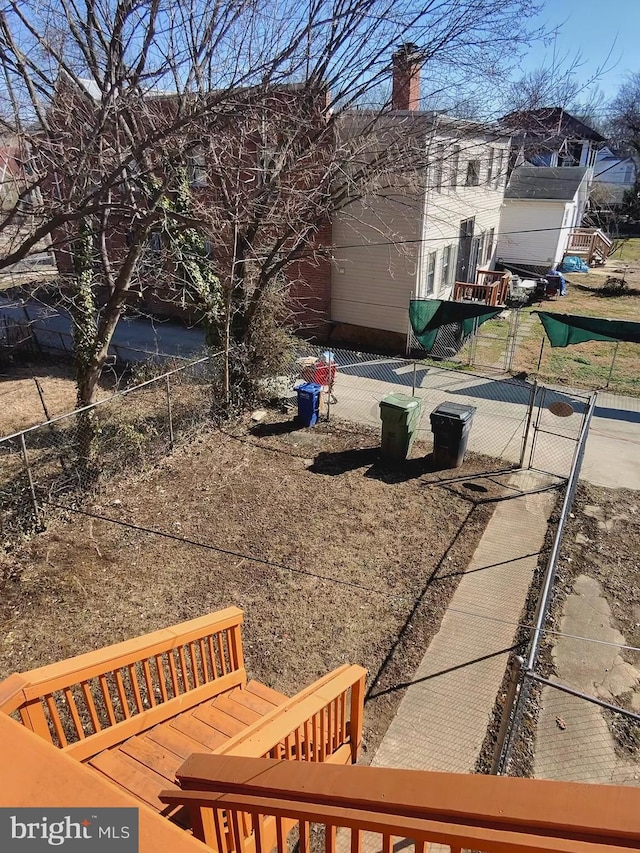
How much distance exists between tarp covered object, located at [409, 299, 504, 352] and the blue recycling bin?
16.1ft

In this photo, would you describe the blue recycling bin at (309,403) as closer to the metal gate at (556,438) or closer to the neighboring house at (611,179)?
the metal gate at (556,438)

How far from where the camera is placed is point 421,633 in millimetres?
6121

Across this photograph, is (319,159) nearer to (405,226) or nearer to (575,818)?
(405,226)

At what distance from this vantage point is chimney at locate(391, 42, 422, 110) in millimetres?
9656

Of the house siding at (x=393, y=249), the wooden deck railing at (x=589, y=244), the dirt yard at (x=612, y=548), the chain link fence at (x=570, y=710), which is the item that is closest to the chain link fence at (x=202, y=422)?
the dirt yard at (x=612, y=548)

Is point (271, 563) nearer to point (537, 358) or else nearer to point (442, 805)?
point (442, 805)

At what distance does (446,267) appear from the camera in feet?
58.5

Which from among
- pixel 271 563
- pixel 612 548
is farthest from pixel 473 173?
pixel 271 563

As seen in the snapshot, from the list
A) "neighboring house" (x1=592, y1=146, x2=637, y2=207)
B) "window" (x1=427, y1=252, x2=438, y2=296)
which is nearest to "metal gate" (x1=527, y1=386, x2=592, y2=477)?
"window" (x1=427, y1=252, x2=438, y2=296)

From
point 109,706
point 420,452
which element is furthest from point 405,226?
point 109,706

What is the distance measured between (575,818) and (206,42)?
9.12m

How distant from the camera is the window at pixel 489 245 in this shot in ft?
74.2

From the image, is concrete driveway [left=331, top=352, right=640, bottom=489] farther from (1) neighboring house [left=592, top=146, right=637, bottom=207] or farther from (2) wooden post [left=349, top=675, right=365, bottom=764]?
(1) neighboring house [left=592, top=146, right=637, bottom=207]

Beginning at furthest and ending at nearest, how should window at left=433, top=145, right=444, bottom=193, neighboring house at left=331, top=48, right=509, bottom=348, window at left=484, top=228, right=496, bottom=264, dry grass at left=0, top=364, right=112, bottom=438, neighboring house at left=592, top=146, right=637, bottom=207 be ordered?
neighboring house at left=592, top=146, right=637, bottom=207 → window at left=484, top=228, right=496, bottom=264 → neighboring house at left=331, top=48, right=509, bottom=348 → window at left=433, top=145, right=444, bottom=193 → dry grass at left=0, top=364, right=112, bottom=438
